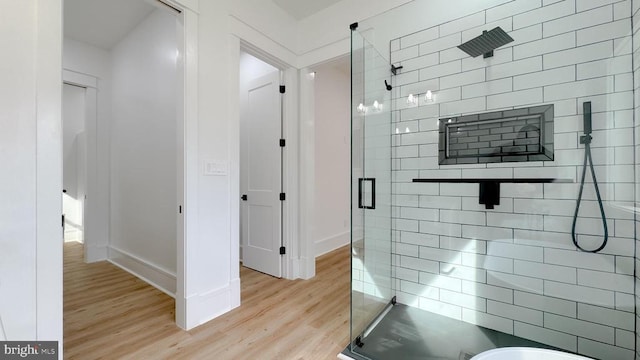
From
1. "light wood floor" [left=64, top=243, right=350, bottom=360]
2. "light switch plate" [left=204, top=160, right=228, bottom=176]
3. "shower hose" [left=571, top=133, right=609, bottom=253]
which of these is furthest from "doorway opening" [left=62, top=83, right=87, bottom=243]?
"shower hose" [left=571, top=133, right=609, bottom=253]

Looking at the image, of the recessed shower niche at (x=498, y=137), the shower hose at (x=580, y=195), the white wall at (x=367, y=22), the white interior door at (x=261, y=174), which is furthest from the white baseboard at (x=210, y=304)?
the shower hose at (x=580, y=195)

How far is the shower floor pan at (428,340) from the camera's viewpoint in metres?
1.63

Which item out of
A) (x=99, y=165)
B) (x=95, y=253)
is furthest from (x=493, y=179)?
(x=95, y=253)

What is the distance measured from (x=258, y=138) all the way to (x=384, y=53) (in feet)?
5.66

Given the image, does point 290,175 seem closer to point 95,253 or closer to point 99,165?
point 99,165

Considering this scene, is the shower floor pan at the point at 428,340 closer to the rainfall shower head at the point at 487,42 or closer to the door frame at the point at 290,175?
the door frame at the point at 290,175

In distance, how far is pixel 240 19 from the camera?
2.34m

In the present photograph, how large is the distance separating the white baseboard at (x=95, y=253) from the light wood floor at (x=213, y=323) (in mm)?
499

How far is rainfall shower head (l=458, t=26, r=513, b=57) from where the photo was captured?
5.97 feet

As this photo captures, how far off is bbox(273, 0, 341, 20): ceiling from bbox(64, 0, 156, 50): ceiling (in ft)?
4.34

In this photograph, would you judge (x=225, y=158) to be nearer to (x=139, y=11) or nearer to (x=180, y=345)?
(x=180, y=345)

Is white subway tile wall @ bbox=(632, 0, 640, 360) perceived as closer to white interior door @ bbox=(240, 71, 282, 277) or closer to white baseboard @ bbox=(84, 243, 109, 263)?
white interior door @ bbox=(240, 71, 282, 277)

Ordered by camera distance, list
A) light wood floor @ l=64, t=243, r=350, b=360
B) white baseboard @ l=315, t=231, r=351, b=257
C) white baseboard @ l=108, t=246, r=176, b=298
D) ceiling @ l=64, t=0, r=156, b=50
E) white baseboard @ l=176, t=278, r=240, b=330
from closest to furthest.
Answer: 1. light wood floor @ l=64, t=243, r=350, b=360
2. white baseboard @ l=176, t=278, r=240, b=330
3. white baseboard @ l=108, t=246, r=176, b=298
4. ceiling @ l=64, t=0, r=156, b=50
5. white baseboard @ l=315, t=231, r=351, b=257
